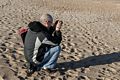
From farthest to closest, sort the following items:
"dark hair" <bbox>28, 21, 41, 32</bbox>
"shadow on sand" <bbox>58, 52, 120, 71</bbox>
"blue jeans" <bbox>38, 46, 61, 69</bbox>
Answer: "shadow on sand" <bbox>58, 52, 120, 71</bbox> < "blue jeans" <bbox>38, 46, 61, 69</bbox> < "dark hair" <bbox>28, 21, 41, 32</bbox>

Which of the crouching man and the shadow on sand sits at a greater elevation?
the crouching man

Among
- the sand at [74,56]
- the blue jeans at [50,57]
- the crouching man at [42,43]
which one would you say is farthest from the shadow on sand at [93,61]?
the crouching man at [42,43]

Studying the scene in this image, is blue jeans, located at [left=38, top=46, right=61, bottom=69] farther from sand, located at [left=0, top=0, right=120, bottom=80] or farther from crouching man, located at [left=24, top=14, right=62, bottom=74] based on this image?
sand, located at [left=0, top=0, right=120, bottom=80]

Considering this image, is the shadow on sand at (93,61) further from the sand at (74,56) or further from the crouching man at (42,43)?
the crouching man at (42,43)

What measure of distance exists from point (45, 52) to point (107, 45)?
186 inches

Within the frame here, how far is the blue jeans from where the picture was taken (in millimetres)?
7645

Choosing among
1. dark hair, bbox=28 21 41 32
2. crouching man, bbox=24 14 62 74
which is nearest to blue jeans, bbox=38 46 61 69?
crouching man, bbox=24 14 62 74

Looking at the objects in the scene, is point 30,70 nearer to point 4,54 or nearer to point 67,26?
point 4,54

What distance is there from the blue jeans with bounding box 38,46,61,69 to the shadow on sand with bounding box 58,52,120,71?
631 mm

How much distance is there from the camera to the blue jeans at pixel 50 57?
7.64m

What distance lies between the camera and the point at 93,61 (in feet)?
31.2

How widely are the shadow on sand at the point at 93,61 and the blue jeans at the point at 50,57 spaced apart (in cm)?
63

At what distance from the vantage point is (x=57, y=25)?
294 inches

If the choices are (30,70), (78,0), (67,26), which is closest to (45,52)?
(30,70)
